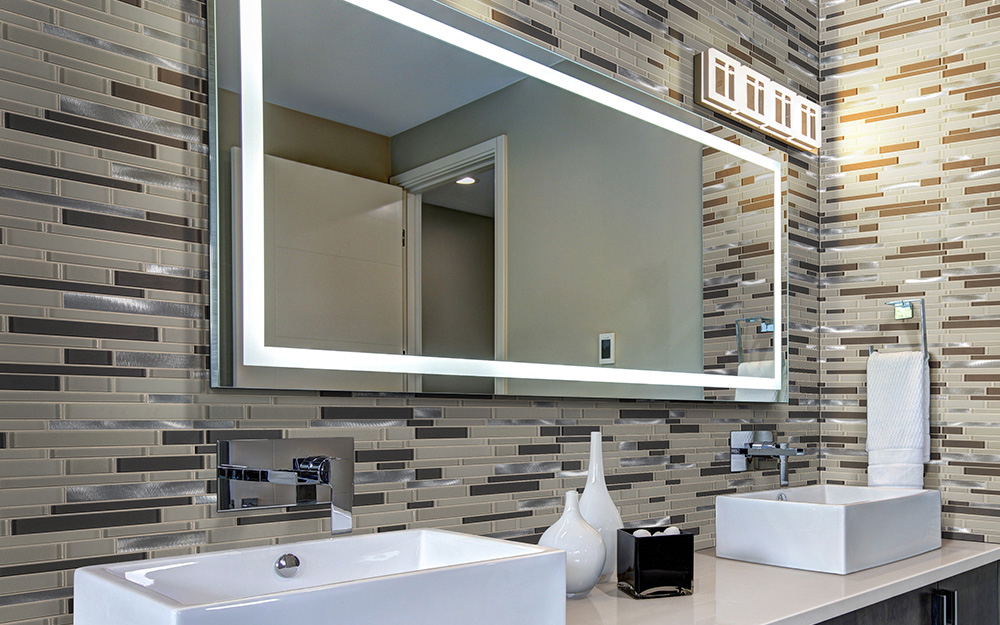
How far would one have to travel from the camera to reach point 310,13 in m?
1.31

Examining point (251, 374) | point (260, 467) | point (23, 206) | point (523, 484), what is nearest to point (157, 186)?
point (23, 206)

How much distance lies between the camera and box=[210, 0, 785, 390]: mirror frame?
1.20 m

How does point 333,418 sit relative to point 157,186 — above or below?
below

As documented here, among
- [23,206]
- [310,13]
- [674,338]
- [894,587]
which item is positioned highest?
[310,13]

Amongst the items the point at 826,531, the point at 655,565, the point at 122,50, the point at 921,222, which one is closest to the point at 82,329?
the point at 122,50

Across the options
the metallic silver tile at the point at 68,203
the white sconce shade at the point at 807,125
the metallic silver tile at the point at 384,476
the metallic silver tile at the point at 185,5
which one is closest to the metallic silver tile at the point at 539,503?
the metallic silver tile at the point at 384,476

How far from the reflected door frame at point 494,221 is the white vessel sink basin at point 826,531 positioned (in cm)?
68

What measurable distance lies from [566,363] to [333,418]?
549 millimetres

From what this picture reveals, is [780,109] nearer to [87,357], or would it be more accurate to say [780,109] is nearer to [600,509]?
[600,509]

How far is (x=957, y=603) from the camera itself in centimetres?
182

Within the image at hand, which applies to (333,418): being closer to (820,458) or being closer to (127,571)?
(127,571)

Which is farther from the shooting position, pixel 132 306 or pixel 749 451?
pixel 749 451

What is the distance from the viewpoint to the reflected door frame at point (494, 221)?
1.41 metres

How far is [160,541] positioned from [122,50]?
665 mm
